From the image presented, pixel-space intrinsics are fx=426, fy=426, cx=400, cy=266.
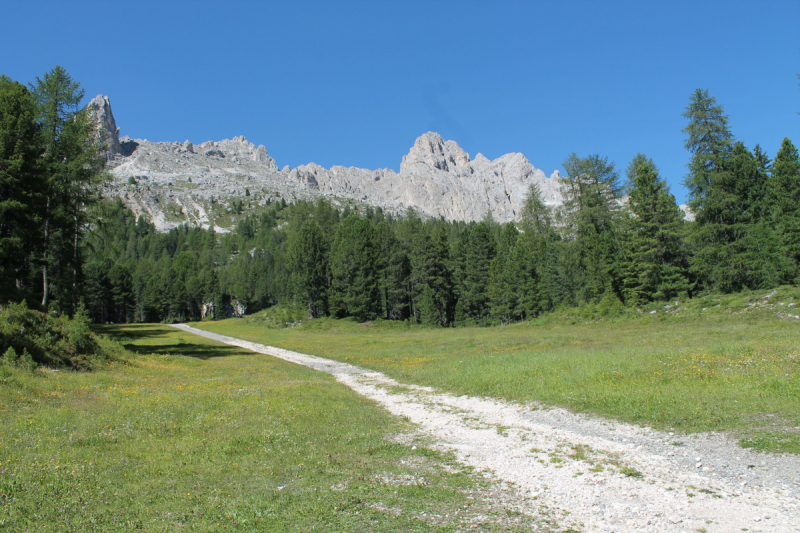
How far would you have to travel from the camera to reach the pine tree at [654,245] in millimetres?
47312

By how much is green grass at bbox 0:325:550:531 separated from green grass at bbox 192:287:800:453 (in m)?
5.93

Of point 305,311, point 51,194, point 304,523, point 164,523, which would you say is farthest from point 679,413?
point 305,311

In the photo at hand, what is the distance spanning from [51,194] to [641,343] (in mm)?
43422

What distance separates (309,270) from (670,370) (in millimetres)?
64689

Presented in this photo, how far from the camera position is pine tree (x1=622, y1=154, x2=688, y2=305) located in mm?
47312

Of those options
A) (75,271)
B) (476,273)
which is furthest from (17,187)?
(476,273)

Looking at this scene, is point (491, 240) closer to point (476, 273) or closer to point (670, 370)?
point (476, 273)

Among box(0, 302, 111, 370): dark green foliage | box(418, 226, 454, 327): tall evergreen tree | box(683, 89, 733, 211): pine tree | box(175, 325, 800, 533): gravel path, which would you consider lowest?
box(175, 325, 800, 533): gravel path

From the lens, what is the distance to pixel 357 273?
69.9 metres

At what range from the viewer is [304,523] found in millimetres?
5980

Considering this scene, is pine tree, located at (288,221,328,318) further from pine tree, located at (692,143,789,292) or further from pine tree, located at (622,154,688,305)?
pine tree, located at (692,143,789,292)

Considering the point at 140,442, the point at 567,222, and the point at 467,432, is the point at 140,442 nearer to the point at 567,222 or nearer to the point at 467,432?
the point at 467,432

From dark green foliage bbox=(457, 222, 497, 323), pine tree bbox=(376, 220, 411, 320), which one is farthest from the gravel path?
pine tree bbox=(376, 220, 411, 320)

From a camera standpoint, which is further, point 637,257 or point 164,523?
point 637,257
